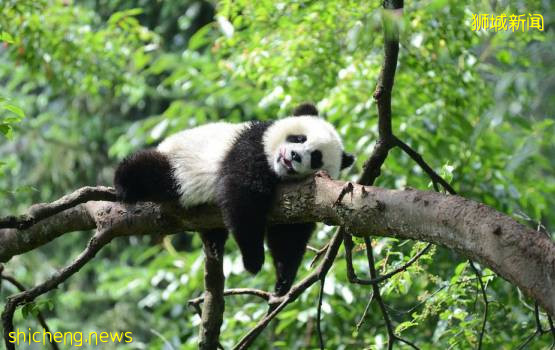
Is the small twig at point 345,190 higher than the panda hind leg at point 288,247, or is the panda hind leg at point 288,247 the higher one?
the small twig at point 345,190

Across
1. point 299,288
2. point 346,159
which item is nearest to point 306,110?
point 346,159

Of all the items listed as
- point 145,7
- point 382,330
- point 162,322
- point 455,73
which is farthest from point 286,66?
point 145,7

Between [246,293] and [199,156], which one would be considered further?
[199,156]

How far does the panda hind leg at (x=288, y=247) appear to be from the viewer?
167 inches

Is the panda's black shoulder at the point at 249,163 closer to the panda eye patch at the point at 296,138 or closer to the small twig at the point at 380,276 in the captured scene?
the panda eye patch at the point at 296,138

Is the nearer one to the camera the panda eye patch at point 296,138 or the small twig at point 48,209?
the small twig at point 48,209

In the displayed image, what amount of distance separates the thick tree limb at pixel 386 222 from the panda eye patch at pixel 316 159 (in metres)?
0.68

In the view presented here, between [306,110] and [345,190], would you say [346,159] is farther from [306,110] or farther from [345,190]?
[345,190]

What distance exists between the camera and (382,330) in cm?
493

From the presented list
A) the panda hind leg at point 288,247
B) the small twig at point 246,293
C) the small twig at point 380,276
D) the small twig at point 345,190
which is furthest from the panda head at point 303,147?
the small twig at point 345,190

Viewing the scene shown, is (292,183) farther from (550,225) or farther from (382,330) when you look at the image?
(550,225)

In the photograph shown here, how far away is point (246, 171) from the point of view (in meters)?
3.86

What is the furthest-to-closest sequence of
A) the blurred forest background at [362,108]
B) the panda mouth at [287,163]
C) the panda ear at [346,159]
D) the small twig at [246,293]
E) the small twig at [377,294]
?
1. the panda ear at [346,159]
2. the blurred forest background at [362,108]
3. the small twig at [246,293]
4. the panda mouth at [287,163]
5. the small twig at [377,294]

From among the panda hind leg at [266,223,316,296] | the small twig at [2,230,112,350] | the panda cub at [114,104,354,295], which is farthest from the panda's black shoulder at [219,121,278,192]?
the small twig at [2,230,112,350]
